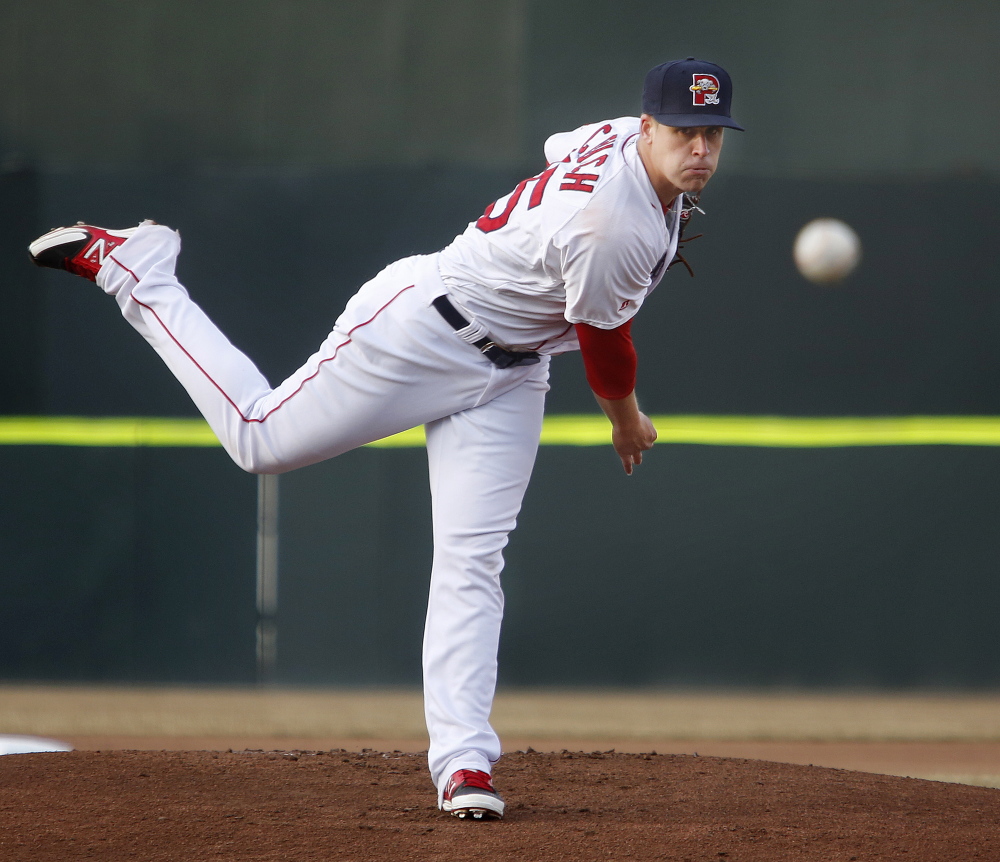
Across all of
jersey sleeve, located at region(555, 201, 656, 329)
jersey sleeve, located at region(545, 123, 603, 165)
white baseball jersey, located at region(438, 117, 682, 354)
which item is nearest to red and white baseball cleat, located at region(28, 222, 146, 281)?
Answer: white baseball jersey, located at region(438, 117, 682, 354)

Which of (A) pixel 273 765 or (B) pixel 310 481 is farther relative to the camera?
(B) pixel 310 481

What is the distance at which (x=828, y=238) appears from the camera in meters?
5.04

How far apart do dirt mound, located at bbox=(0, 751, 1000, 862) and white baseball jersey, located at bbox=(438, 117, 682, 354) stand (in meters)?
1.02

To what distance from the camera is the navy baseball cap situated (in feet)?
7.12

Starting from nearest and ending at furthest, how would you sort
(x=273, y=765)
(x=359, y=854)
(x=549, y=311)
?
(x=359, y=854) → (x=549, y=311) → (x=273, y=765)

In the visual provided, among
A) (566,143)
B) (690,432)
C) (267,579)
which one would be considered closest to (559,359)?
(690,432)

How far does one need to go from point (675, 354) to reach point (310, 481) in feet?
5.57

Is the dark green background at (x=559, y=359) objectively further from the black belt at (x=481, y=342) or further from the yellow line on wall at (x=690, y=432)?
the black belt at (x=481, y=342)

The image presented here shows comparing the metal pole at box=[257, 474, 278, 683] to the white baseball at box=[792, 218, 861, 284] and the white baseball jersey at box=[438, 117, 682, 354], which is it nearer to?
the white baseball at box=[792, 218, 861, 284]

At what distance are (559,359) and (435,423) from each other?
258cm

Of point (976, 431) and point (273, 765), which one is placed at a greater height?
point (976, 431)

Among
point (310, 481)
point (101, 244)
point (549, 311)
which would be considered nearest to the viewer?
point (549, 311)

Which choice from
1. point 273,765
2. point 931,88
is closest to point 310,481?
point 273,765

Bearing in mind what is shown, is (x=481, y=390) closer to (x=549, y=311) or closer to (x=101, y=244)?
(x=549, y=311)
